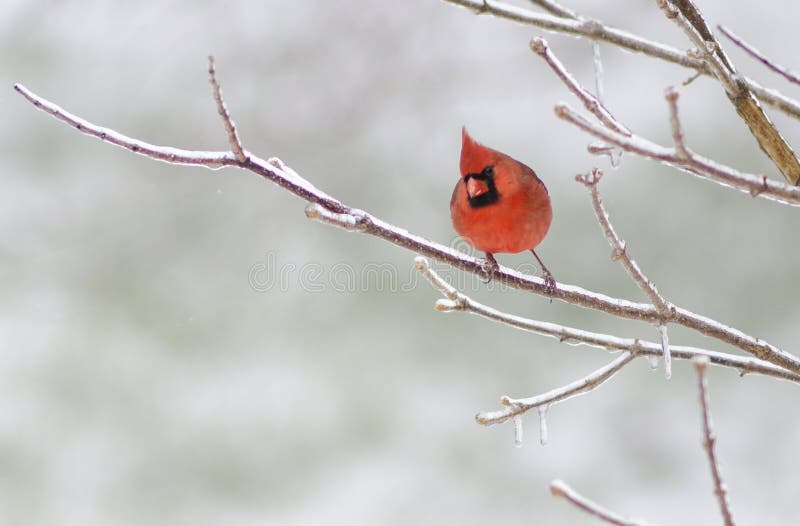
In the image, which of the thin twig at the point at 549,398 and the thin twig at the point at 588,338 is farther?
the thin twig at the point at 549,398

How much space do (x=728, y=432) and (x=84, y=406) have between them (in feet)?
8.55

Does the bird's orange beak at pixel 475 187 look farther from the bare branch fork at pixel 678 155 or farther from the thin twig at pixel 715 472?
the thin twig at pixel 715 472

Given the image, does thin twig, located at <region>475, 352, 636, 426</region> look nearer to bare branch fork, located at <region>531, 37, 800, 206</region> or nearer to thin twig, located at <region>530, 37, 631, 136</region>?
thin twig, located at <region>530, 37, 631, 136</region>

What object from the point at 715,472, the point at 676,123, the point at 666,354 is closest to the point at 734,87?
the point at 676,123

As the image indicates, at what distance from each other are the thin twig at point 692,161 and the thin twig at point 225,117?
0.42 m

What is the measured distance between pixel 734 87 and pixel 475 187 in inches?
43.2

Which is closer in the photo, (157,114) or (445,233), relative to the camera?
(445,233)

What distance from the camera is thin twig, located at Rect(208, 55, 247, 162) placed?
110 cm

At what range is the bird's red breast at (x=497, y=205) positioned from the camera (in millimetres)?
2217

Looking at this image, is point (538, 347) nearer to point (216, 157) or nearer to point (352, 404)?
point (352, 404)

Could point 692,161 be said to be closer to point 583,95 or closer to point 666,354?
point 583,95

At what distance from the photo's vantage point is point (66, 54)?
436cm

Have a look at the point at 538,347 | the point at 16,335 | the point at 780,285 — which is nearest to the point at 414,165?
the point at 538,347

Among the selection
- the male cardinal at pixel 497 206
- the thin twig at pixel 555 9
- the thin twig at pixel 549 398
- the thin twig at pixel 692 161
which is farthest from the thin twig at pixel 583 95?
the male cardinal at pixel 497 206
